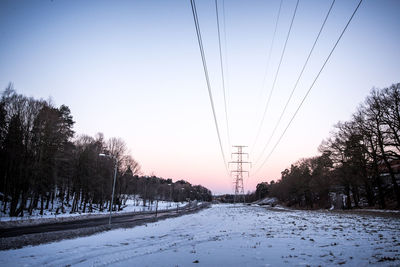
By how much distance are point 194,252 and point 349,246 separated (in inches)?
282

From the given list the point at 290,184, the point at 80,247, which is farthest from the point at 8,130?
the point at 290,184

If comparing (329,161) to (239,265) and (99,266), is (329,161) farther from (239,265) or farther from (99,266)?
(99,266)

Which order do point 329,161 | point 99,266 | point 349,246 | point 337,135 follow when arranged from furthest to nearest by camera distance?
point 329,161
point 337,135
point 349,246
point 99,266

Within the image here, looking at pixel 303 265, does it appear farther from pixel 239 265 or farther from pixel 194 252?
pixel 194 252

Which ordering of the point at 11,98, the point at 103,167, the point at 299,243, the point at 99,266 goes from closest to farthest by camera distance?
1. the point at 99,266
2. the point at 299,243
3. the point at 11,98
4. the point at 103,167

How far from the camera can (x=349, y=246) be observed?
947cm

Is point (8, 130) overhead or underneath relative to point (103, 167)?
overhead

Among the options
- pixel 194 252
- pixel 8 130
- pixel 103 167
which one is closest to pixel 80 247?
pixel 194 252

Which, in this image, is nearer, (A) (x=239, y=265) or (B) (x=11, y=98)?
(A) (x=239, y=265)

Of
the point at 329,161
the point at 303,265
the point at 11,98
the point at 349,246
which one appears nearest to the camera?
the point at 303,265

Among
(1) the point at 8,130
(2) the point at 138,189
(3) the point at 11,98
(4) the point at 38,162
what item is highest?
(3) the point at 11,98

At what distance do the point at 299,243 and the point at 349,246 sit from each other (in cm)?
219

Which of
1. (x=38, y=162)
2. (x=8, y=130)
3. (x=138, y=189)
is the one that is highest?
(x=8, y=130)

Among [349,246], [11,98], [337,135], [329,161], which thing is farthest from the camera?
[329,161]
